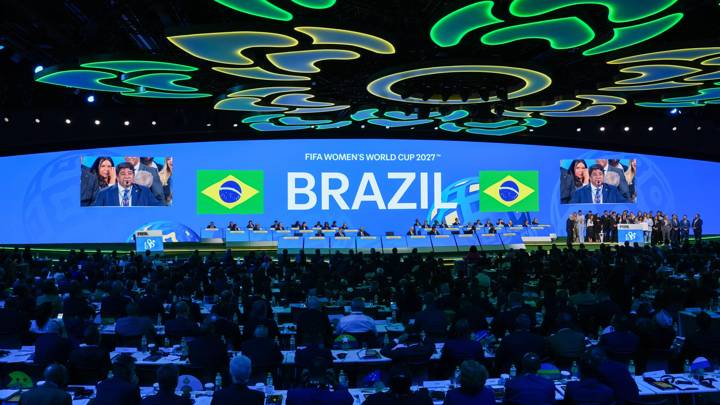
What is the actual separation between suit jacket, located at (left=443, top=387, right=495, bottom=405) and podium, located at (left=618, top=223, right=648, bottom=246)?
Result: 21.2m

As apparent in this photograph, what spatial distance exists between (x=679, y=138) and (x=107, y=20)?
74.0ft

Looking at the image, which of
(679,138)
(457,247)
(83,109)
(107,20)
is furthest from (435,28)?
(679,138)

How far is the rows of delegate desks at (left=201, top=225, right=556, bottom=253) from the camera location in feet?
71.3

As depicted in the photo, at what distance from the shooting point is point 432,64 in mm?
11664

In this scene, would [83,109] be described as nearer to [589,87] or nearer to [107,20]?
[107,20]

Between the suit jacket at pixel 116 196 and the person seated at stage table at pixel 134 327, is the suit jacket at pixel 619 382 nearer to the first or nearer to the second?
the person seated at stage table at pixel 134 327

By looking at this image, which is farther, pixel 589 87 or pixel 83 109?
pixel 83 109

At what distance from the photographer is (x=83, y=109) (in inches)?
857

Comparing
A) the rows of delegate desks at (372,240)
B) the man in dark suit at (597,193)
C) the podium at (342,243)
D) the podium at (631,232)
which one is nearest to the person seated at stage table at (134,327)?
the rows of delegate desks at (372,240)

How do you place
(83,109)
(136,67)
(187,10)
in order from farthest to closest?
(83,109), (187,10), (136,67)

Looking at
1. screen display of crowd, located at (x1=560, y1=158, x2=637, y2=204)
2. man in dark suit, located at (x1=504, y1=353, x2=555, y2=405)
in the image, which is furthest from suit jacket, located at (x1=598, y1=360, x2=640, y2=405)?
screen display of crowd, located at (x1=560, y1=158, x2=637, y2=204)

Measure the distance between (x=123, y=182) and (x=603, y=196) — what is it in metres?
19.1

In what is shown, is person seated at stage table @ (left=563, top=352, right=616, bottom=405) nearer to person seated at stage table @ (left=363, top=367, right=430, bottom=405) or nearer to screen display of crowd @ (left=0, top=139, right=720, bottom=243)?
person seated at stage table @ (left=363, top=367, right=430, bottom=405)

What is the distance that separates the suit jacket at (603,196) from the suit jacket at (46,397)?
956 inches
